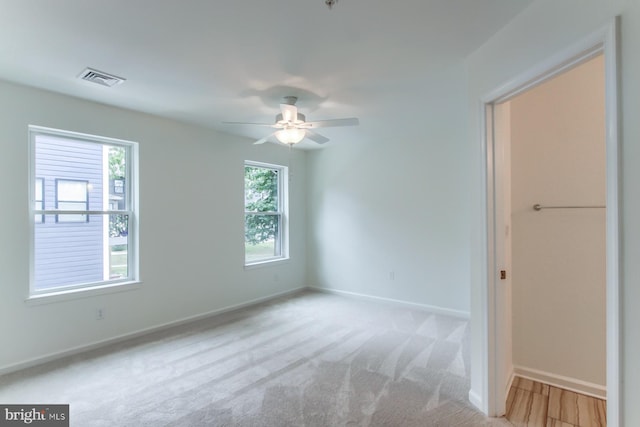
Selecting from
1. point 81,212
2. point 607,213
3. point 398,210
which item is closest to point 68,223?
point 81,212

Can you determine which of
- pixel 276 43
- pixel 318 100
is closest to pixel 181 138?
pixel 318 100

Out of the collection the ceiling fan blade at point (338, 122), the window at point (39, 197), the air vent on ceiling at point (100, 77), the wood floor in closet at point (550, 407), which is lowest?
the wood floor in closet at point (550, 407)

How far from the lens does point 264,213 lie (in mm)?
5332

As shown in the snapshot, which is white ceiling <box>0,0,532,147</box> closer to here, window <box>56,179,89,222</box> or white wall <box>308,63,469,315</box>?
window <box>56,179,89,222</box>

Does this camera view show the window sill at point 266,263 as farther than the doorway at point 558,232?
Yes

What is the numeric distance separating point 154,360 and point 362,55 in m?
3.23

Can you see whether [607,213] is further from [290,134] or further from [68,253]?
[68,253]

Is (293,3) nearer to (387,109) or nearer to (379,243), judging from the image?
(387,109)

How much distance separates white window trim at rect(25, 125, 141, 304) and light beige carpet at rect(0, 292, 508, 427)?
2.01ft

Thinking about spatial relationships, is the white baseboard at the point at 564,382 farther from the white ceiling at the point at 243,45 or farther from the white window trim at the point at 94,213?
the white window trim at the point at 94,213

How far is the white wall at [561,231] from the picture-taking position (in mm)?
2436

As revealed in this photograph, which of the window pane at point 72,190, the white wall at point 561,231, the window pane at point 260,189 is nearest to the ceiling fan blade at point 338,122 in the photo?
the white wall at point 561,231

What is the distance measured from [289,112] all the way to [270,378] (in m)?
2.34

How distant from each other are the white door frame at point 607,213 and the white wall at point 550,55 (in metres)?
0.02
